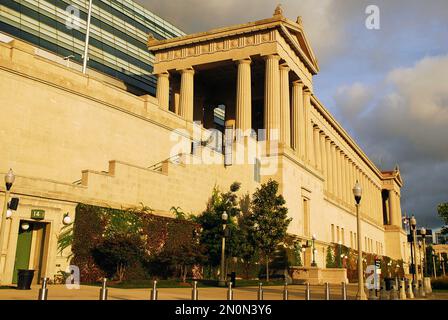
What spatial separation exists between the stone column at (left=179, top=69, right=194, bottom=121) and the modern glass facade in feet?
31.0

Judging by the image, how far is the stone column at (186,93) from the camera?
55834 millimetres

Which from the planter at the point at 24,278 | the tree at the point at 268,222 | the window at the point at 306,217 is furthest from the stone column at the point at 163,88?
the planter at the point at 24,278

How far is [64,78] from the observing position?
107 feet

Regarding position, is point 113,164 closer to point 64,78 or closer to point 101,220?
point 101,220

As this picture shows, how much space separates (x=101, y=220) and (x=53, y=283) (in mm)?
4570

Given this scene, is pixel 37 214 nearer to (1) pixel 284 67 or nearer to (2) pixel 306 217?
(2) pixel 306 217

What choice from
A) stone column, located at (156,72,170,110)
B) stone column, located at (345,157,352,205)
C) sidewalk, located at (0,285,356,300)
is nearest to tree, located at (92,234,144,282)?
sidewalk, located at (0,285,356,300)

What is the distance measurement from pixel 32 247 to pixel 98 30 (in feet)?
137

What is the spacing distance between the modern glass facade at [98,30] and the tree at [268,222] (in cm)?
2403

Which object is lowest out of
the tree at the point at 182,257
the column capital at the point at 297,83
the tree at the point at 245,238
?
the tree at the point at 182,257

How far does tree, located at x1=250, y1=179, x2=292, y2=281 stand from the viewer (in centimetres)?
4059

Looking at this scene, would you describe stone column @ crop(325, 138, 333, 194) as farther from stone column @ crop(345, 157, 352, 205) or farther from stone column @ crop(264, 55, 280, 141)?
stone column @ crop(264, 55, 280, 141)

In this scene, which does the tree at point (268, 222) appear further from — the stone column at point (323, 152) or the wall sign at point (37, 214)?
the stone column at point (323, 152)

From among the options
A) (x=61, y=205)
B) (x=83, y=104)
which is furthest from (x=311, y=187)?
(x=61, y=205)
